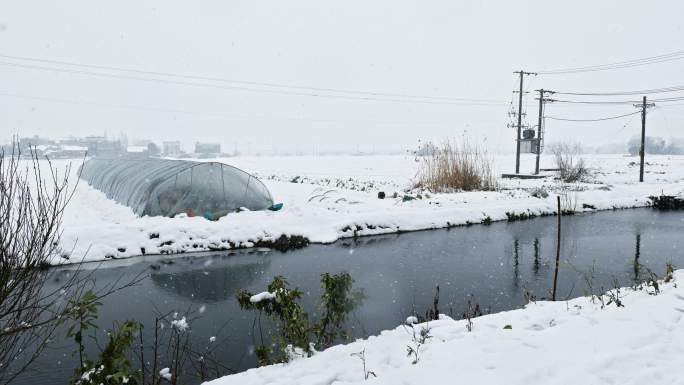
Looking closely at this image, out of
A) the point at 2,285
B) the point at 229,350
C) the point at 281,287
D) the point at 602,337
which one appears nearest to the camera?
the point at 2,285

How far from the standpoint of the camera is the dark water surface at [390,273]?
785 cm

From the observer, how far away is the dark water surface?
7.85m

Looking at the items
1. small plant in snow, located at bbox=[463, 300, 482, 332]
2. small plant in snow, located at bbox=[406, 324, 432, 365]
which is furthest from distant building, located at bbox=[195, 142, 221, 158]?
small plant in snow, located at bbox=[406, 324, 432, 365]

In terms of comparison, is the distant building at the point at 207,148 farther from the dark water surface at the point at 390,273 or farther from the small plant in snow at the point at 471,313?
the small plant in snow at the point at 471,313

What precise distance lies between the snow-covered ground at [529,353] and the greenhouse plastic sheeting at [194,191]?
37.0ft

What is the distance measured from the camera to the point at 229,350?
6.79 m

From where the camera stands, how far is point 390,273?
11195 mm

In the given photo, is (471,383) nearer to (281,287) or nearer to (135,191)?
(281,287)

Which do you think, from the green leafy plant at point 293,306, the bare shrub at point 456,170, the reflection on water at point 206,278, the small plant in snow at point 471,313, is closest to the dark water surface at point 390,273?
the reflection on water at point 206,278

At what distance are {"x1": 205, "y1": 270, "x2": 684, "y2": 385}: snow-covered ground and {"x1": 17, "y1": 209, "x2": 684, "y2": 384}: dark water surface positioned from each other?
4.77 ft

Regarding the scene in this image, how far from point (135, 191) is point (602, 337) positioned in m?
17.3

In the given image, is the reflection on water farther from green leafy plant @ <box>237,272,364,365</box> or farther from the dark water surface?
green leafy plant @ <box>237,272,364,365</box>

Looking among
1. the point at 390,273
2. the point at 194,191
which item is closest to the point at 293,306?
the point at 390,273

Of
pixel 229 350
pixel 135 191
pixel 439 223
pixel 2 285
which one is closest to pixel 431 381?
pixel 229 350
